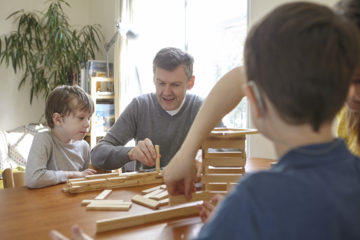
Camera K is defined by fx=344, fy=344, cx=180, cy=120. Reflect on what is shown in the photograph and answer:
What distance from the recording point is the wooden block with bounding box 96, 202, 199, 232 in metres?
0.94

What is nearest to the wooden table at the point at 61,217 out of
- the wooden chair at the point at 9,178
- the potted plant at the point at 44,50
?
the wooden chair at the point at 9,178

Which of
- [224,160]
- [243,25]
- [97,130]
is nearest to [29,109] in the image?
[97,130]

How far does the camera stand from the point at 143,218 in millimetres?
993

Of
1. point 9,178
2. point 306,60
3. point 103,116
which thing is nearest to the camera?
point 306,60

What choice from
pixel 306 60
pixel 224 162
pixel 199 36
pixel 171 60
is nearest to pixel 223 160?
pixel 224 162

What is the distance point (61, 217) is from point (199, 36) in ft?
11.4

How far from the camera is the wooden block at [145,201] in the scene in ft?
3.84

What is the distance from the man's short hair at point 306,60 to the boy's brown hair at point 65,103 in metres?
1.69

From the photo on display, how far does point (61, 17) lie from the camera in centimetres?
539

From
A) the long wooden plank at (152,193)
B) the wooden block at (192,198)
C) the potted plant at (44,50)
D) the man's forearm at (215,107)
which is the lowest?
the long wooden plank at (152,193)

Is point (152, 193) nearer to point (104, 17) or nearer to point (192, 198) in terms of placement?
point (192, 198)

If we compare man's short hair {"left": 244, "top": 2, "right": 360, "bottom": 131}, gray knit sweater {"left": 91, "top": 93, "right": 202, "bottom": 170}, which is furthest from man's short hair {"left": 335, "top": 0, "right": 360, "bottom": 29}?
gray knit sweater {"left": 91, "top": 93, "right": 202, "bottom": 170}

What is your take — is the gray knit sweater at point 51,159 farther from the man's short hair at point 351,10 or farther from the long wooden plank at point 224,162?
the man's short hair at point 351,10

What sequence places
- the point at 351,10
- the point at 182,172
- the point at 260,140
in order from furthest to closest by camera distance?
the point at 260,140
the point at 182,172
the point at 351,10
